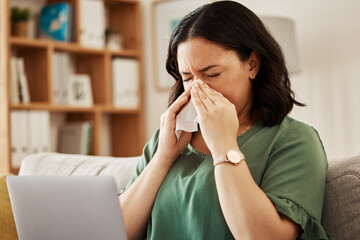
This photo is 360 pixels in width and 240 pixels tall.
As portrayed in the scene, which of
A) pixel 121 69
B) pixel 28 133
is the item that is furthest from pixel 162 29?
pixel 28 133

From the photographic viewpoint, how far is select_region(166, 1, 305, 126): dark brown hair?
4.54 ft

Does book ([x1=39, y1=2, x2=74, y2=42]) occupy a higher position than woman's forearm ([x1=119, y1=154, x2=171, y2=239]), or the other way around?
book ([x1=39, y1=2, x2=74, y2=42])

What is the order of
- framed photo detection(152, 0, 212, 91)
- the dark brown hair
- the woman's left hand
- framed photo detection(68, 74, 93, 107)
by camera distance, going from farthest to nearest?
framed photo detection(152, 0, 212, 91) → framed photo detection(68, 74, 93, 107) → the dark brown hair → the woman's left hand

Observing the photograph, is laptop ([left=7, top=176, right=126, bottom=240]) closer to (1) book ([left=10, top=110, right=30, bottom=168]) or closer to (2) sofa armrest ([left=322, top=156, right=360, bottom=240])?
(2) sofa armrest ([left=322, top=156, right=360, bottom=240])

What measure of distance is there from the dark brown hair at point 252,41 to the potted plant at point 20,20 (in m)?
2.15

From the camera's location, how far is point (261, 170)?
52.1 inches

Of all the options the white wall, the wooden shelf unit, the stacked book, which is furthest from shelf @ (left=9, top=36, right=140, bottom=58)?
the white wall

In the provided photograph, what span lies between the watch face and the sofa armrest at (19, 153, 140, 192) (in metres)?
0.64

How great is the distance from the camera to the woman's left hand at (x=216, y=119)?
1281 mm

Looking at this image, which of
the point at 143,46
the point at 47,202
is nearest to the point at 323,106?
the point at 143,46

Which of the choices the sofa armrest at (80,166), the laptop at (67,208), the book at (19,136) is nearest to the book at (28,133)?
the book at (19,136)

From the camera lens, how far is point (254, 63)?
1.45 m

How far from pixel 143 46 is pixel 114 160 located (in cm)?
212

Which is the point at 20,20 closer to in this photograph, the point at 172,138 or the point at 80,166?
the point at 80,166
